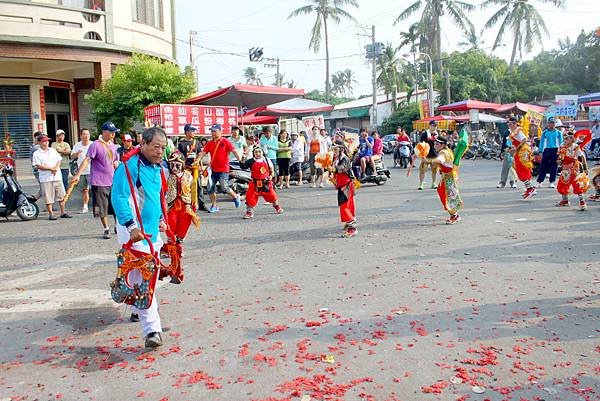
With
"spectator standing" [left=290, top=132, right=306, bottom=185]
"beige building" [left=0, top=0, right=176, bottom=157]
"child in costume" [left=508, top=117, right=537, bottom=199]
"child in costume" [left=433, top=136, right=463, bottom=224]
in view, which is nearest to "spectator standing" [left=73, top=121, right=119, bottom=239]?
"child in costume" [left=433, top=136, right=463, bottom=224]

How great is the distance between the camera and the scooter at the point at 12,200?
38.1 ft

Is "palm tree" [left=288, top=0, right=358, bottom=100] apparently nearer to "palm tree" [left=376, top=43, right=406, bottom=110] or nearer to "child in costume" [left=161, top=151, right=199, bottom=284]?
"palm tree" [left=376, top=43, right=406, bottom=110]

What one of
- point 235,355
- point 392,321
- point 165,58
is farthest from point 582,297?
point 165,58

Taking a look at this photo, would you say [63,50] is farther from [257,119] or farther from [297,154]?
[297,154]

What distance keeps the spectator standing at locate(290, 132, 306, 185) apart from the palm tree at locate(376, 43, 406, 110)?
114 feet

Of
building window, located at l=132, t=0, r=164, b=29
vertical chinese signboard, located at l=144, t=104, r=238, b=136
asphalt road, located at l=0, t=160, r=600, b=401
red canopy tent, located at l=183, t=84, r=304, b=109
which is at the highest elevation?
building window, located at l=132, t=0, r=164, b=29

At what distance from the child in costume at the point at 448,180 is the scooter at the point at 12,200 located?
27.0 feet

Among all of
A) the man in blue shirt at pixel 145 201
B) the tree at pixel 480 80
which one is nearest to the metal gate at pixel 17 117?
the man in blue shirt at pixel 145 201

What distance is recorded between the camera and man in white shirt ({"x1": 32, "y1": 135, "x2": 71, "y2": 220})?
11.4 meters

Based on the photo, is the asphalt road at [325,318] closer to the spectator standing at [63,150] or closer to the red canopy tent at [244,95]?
the spectator standing at [63,150]

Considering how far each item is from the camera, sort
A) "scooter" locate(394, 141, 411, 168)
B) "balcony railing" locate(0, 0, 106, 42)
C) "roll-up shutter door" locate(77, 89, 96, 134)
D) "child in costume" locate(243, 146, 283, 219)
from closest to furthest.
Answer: "child in costume" locate(243, 146, 283, 219) → "balcony railing" locate(0, 0, 106, 42) → "scooter" locate(394, 141, 411, 168) → "roll-up shutter door" locate(77, 89, 96, 134)

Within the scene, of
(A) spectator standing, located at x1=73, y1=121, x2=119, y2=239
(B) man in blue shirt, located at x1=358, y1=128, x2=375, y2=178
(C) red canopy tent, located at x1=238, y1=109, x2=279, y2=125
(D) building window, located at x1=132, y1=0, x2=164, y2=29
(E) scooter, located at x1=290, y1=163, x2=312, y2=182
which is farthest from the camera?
(C) red canopy tent, located at x1=238, y1=109, x2=279, y2=125

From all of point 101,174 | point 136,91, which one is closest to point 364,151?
point 136,91

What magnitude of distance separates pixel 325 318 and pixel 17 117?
802 inches
